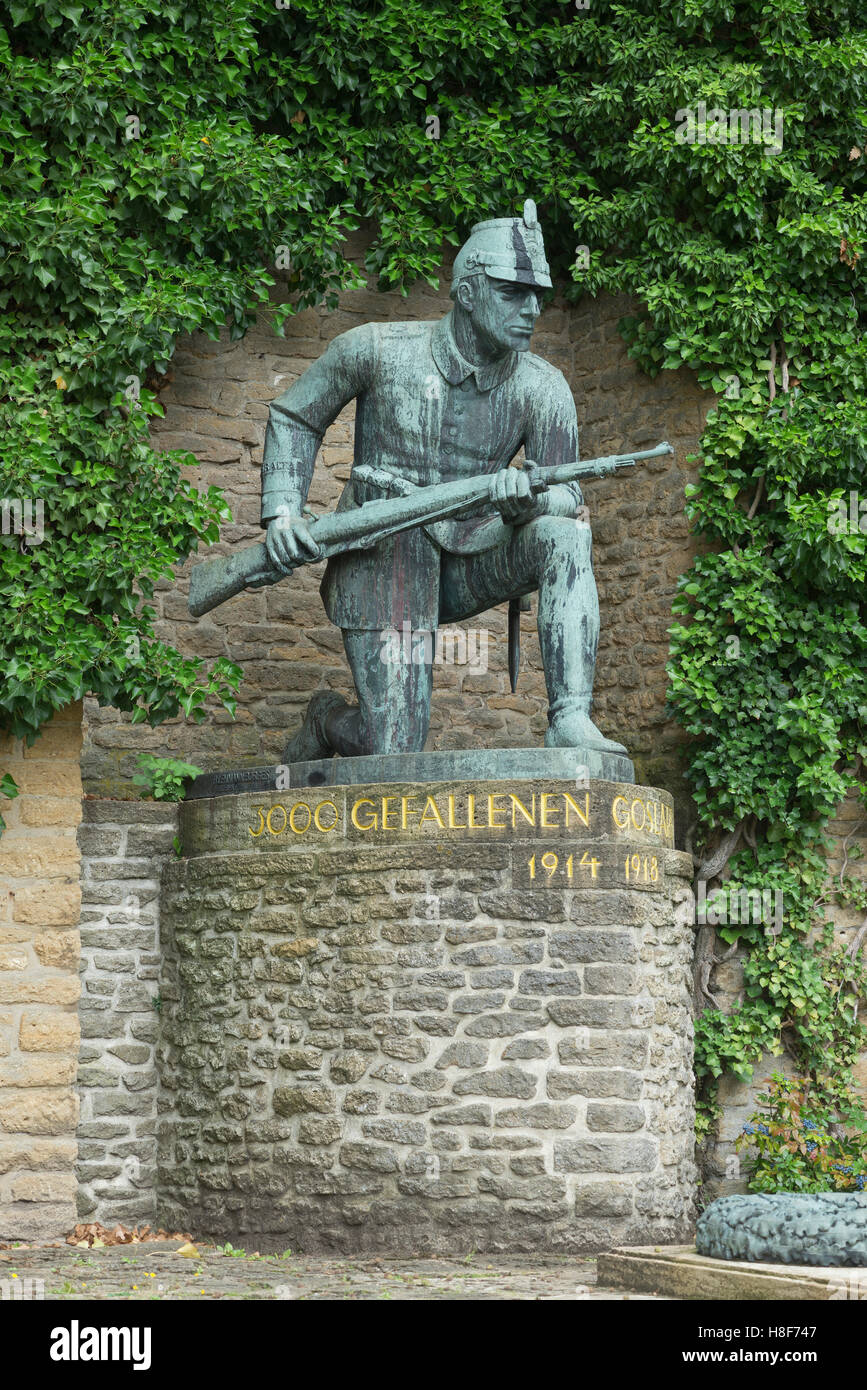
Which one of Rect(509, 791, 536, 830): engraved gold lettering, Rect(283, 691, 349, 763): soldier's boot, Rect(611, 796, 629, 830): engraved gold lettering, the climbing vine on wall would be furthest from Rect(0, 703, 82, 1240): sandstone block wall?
Rect(611, 796, 629, 830): engraved gold lettering

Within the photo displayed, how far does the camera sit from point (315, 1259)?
7523mm

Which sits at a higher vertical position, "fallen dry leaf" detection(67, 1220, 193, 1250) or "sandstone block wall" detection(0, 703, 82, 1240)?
"sandstone block wall" detection(0, 703, 82, 1240)

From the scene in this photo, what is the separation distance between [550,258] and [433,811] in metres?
4.37

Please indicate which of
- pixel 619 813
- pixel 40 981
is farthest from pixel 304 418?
pixel 40 981

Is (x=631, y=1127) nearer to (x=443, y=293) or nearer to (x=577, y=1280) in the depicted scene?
(x=577, y=1280)

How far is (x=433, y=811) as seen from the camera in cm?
776

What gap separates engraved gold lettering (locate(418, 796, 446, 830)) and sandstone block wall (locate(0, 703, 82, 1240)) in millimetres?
1779

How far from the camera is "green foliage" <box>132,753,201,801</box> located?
29.0 feet

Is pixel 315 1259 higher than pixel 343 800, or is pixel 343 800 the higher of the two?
pixel 343 800

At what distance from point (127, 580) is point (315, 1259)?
10.0ft

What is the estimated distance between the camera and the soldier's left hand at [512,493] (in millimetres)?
7922

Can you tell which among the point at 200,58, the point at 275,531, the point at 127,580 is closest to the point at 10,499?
the point at 127,580

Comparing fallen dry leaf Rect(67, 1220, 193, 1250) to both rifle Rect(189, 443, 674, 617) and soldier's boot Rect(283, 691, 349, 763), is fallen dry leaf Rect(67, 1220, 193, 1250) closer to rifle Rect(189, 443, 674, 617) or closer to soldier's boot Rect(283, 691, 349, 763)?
soldier's boot Rect(283, 691, 349, 763)

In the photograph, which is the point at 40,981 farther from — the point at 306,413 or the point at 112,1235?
the point at 306,413
